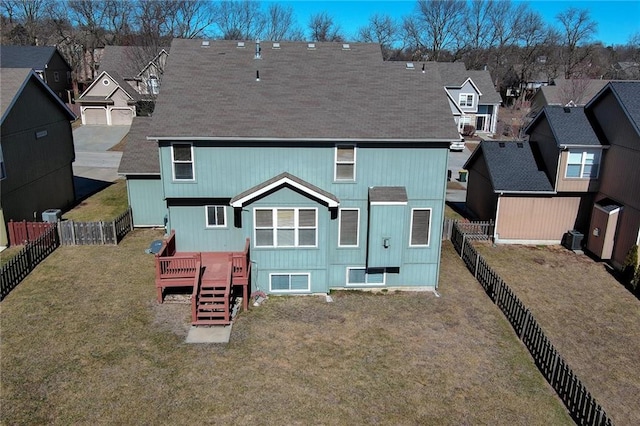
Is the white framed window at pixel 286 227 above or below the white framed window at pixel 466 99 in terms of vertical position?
below

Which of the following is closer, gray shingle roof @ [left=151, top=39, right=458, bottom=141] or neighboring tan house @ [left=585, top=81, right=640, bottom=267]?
gray shingle roof @ [left=151, top=39, right=458, bottom=141]

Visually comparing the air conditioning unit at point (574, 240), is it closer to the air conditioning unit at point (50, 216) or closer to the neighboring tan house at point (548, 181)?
the neighboring tan house at point (548, 181)

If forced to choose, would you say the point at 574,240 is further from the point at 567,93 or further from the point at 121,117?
the point at 121,117

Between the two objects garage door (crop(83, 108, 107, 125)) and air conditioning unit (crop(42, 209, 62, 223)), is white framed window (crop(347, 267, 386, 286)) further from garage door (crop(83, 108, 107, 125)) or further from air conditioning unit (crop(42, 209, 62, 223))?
garage door (crop(83, 108, 107, 125))

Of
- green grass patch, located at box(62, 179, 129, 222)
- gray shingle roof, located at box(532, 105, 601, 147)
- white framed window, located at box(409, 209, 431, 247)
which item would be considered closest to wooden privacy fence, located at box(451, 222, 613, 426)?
white framed window, located at box(409, 209, 431, 247)

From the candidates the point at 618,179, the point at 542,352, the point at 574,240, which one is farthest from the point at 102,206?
the point at 618,179

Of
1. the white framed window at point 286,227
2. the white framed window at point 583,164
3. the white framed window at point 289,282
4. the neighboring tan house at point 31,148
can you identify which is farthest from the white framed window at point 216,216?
the white framed window at point 583,164
